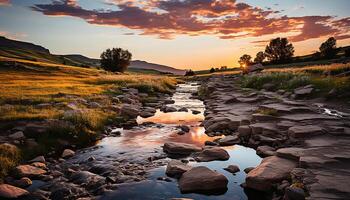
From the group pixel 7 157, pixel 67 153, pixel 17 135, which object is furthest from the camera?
pixel 17 135

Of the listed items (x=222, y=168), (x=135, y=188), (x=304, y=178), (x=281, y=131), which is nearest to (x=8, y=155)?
(x=135, y=188)

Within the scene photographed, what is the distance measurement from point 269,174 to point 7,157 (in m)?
8.93

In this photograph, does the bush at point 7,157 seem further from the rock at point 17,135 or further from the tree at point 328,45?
the tree at point 328,45

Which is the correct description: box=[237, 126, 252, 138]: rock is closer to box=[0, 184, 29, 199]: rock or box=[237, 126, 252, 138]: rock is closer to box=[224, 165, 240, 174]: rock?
box=[224, 165, 240, 174]: rock

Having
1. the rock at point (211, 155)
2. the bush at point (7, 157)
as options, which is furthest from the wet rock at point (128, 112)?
the rock at point (211, 155)

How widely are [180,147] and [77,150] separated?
15.1 ft

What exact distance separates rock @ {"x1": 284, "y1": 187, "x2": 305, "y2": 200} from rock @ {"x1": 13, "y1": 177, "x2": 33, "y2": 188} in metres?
7.57

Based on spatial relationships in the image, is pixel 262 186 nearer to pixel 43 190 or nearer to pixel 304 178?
pixel 304 178

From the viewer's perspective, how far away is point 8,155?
10922 mm

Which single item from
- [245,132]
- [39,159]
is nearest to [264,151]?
[245,132]

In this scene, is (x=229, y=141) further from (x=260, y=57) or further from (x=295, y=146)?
(x=260, y=57)

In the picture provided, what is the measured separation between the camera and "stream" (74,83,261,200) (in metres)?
8.63

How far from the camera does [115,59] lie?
10038cm

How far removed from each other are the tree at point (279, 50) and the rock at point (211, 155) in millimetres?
116052
